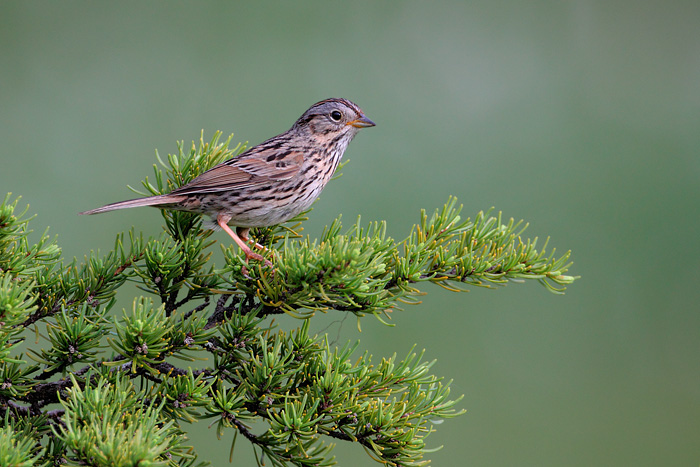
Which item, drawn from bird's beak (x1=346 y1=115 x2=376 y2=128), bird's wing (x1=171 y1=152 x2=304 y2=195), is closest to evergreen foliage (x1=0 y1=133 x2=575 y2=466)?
bird's wing (x1=171 y1=152 x2=304 y2=195)

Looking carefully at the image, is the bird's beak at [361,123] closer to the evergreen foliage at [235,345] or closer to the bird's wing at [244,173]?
the bird's wing at [244,173]

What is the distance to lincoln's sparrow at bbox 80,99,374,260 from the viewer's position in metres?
2.11

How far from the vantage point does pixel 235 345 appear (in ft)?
4.97

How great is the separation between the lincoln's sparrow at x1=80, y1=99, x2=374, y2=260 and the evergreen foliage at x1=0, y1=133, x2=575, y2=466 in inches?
18.0

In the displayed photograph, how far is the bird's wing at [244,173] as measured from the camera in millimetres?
2067

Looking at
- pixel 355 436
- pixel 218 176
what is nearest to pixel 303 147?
pixel 218 176

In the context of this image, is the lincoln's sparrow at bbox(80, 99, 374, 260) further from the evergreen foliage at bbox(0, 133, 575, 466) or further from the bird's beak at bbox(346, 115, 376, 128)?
the evergreen foliage at bbox(0, 133, 575, 466)

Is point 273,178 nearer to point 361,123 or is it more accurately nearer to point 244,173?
point 244,173

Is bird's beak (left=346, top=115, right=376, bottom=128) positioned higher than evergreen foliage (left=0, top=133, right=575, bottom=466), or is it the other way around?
bird's beak (left=346, top=115, right=376, bottom=128)

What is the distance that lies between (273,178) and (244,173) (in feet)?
0.35

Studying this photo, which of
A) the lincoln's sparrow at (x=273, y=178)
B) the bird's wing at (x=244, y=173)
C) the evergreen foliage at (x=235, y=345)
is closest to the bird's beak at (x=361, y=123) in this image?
the lincoln's sparrow at (x=273, y=178)

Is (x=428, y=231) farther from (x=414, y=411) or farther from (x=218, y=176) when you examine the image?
(x=218, y=176)

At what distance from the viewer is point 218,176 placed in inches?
85.7

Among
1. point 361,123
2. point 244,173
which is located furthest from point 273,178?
point 361,123
